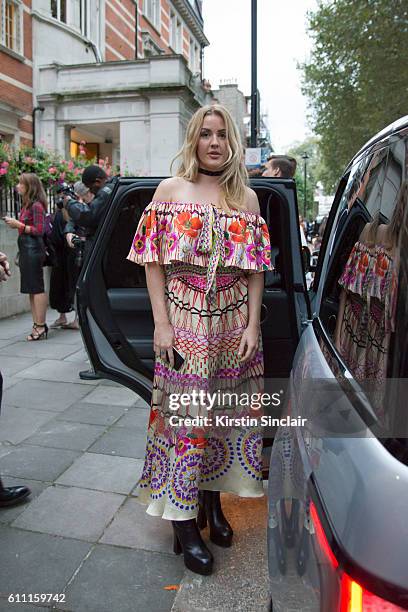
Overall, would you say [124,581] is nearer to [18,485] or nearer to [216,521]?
[216,521]

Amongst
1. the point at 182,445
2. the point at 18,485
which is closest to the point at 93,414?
the point at 18,485

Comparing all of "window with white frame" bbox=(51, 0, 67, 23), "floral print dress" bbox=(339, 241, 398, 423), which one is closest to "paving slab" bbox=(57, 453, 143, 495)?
"floral print dress" bbox=(339, 241, 398, 423)

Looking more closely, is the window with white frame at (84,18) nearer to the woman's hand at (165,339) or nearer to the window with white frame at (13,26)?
the window with white frame at (13,26)

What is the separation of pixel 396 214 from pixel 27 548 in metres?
2.35

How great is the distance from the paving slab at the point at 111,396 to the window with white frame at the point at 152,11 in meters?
26.2

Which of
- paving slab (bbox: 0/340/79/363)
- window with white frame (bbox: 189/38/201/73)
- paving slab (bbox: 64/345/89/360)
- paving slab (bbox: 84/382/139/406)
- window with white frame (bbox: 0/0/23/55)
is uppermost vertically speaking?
window with white frame (bbox: 189/38/201/73)

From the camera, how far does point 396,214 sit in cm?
125

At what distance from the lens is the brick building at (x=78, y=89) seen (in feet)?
56.8

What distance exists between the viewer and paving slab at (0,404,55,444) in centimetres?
411

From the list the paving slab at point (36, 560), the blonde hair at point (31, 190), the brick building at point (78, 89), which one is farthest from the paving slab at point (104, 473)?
the brick building at point (78, 89)

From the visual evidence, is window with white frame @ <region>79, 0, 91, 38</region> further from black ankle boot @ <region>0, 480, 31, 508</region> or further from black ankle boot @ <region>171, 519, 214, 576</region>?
black ankle boot @ <region>171, 519, 214, 576</region>

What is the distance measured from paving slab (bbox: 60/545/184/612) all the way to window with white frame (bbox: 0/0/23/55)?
17.6 meters

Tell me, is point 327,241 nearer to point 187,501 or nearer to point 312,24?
point 187,501

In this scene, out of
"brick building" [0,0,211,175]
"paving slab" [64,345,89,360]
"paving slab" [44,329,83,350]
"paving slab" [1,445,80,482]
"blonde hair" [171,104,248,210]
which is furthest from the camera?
"brick building" [0,0,211,175]
